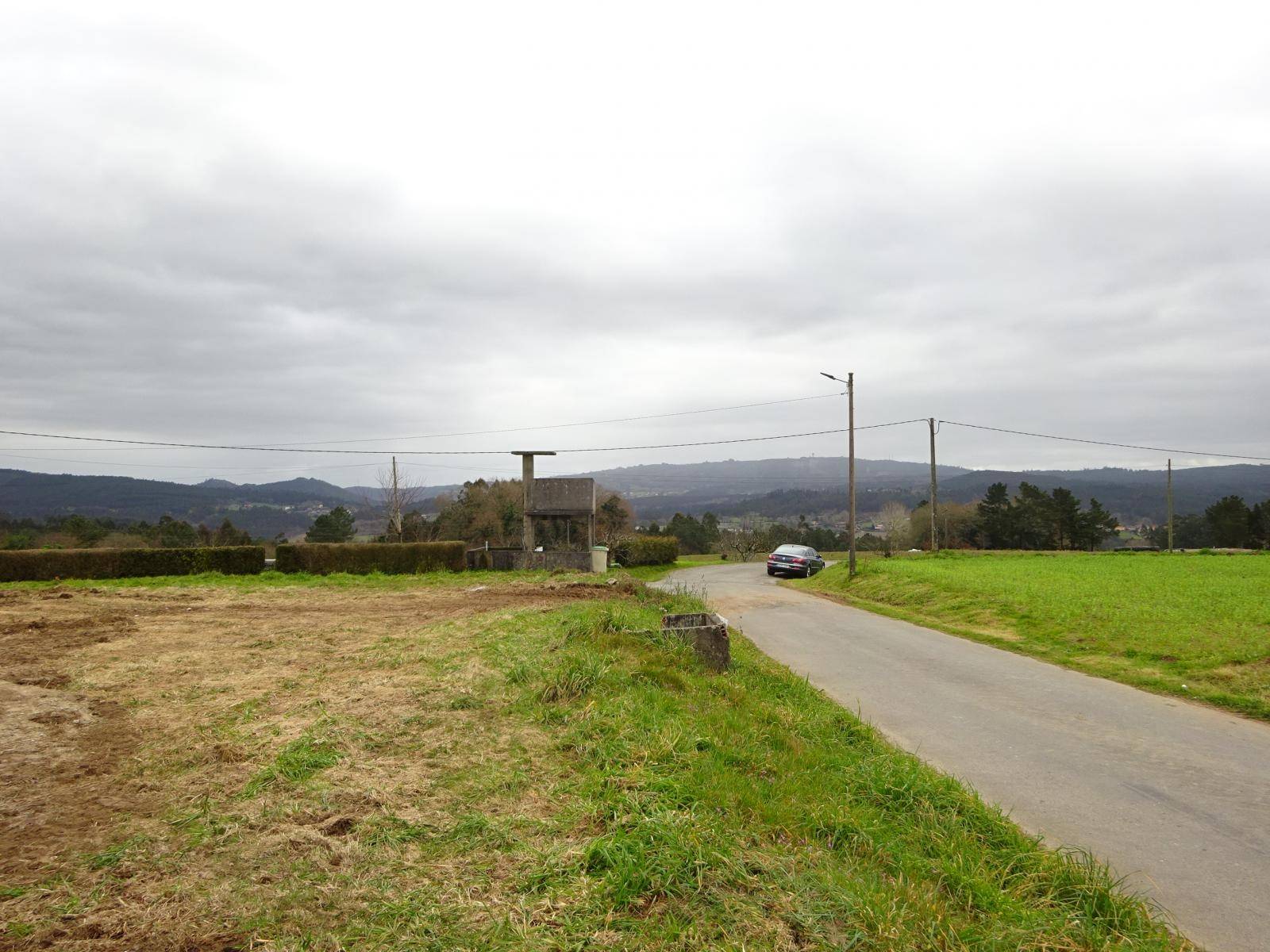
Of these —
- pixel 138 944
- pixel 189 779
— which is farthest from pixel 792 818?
pixel 189 779

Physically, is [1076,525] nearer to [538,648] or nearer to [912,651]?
[912,651]

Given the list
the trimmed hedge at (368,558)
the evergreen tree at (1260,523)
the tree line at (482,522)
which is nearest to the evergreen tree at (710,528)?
the tree line at (482,522)

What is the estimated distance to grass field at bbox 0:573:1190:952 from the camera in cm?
313

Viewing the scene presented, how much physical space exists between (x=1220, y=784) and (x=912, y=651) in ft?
22.4

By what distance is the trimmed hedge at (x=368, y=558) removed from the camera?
→ 1032 inches

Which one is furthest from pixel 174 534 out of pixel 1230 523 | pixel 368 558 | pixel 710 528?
pixel 1230 523

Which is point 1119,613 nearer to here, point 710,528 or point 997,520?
point 997,520

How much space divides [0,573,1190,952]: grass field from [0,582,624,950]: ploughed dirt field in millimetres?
24

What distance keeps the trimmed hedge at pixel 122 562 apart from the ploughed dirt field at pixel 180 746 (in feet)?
45.0

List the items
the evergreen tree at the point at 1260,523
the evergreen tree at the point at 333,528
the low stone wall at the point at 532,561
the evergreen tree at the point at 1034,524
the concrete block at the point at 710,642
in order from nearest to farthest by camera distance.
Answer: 1. the concrete block at the point at 710,642
2. the low stone wall at the point at 532,561
3. the evergreen tree at the point at 333,528
4. the evergreen tree at the point at 1260,523
5. the evergreen tree at the point at 1034,524

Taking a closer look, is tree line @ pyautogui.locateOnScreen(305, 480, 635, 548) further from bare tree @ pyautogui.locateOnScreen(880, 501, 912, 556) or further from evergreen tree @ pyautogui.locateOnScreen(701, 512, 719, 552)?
bare tree @ pyautogui.locateOnScreen(880, 501, 912, 556)

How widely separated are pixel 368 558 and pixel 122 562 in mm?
7708

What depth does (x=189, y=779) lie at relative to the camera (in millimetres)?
4781

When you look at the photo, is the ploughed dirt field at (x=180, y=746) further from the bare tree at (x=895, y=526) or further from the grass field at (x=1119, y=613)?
the bare tree at (x=895, y=526)
